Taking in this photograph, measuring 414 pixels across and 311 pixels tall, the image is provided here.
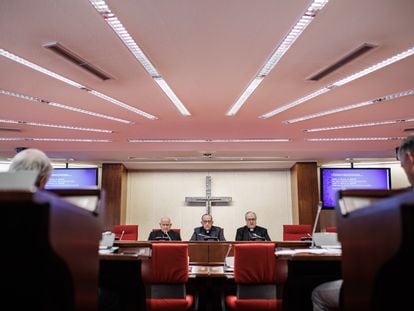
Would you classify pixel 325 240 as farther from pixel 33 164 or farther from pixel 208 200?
pixel 208 200

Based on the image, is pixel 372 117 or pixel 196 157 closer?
pixel 372 117

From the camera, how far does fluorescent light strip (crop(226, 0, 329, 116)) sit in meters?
2.78

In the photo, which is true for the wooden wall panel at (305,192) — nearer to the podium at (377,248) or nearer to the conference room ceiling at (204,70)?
the conference room ceiling at (204,70)

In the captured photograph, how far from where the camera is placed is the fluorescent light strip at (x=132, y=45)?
2.78 meters

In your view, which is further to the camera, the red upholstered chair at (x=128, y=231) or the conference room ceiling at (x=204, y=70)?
the red upholstered chair at (x=128, y=231)

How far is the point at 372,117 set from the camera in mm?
5707

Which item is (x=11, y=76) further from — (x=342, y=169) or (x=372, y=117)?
(x=342, y=169)

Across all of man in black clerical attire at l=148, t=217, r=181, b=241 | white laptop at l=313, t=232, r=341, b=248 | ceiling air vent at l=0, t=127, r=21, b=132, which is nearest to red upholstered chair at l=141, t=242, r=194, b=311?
white laptop at l=313, t=232, r=341, b=248

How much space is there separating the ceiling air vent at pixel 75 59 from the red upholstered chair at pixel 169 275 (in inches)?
68.4

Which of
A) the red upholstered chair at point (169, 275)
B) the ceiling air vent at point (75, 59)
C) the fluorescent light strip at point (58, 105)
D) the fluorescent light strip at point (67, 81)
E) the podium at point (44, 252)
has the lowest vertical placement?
the red upholstered chair at point (169, 275)

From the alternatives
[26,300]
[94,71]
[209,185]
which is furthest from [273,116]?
[26,300]

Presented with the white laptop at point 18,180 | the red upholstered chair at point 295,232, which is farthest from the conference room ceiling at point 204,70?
the white laptop at point 18,180

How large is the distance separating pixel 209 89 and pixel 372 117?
2.55 metres

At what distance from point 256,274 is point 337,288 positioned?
1.42m
